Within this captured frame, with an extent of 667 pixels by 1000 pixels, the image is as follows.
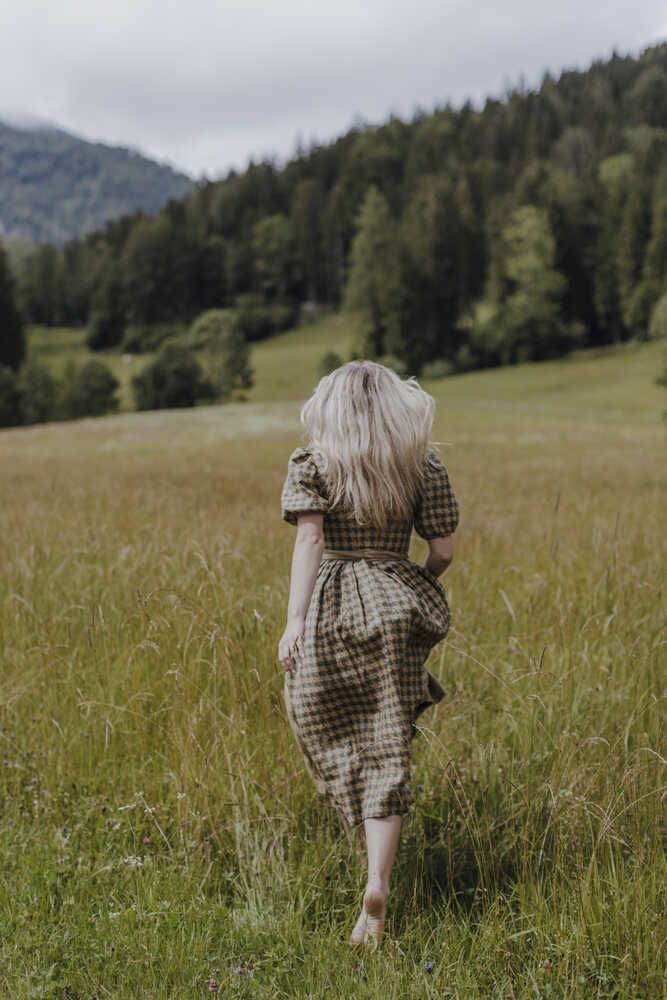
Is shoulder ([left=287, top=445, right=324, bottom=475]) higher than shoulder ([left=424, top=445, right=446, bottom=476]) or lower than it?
higher

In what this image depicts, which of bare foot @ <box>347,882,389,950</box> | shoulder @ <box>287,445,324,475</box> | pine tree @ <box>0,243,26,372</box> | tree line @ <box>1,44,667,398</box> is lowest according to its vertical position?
bare foot @ <box>347,882,389,950</box>

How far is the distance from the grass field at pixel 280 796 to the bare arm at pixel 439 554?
499 millimetres

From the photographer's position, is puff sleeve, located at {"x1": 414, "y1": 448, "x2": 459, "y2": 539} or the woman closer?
the woman

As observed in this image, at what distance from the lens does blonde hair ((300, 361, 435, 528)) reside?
2908 millimetres

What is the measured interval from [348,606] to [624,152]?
5044 inches

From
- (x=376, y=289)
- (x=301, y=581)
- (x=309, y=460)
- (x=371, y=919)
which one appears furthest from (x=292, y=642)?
(x=376, y=289)

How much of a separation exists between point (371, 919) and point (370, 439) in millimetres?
1526

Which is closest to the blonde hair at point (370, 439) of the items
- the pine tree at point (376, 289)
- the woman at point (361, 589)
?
the woman at point (361, 589)

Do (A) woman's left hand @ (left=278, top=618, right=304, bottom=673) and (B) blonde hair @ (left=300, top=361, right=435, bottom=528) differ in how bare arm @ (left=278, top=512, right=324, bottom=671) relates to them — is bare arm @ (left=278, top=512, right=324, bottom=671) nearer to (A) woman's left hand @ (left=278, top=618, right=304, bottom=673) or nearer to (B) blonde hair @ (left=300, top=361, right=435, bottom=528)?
(A) woman's left hand @ (left=278, top=618, right=304, bottom=673)

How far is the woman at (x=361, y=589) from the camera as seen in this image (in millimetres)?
2814

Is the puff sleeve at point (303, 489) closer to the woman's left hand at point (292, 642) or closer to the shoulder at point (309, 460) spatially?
the shoulder at point (309, 460)

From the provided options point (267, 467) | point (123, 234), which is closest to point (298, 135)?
point (123, 234)

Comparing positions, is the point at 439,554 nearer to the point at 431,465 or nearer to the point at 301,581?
the point at 431,465

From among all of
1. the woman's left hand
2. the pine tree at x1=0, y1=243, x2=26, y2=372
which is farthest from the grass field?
the pine tree at x1=0, y1=243, x2=26, y2=372
